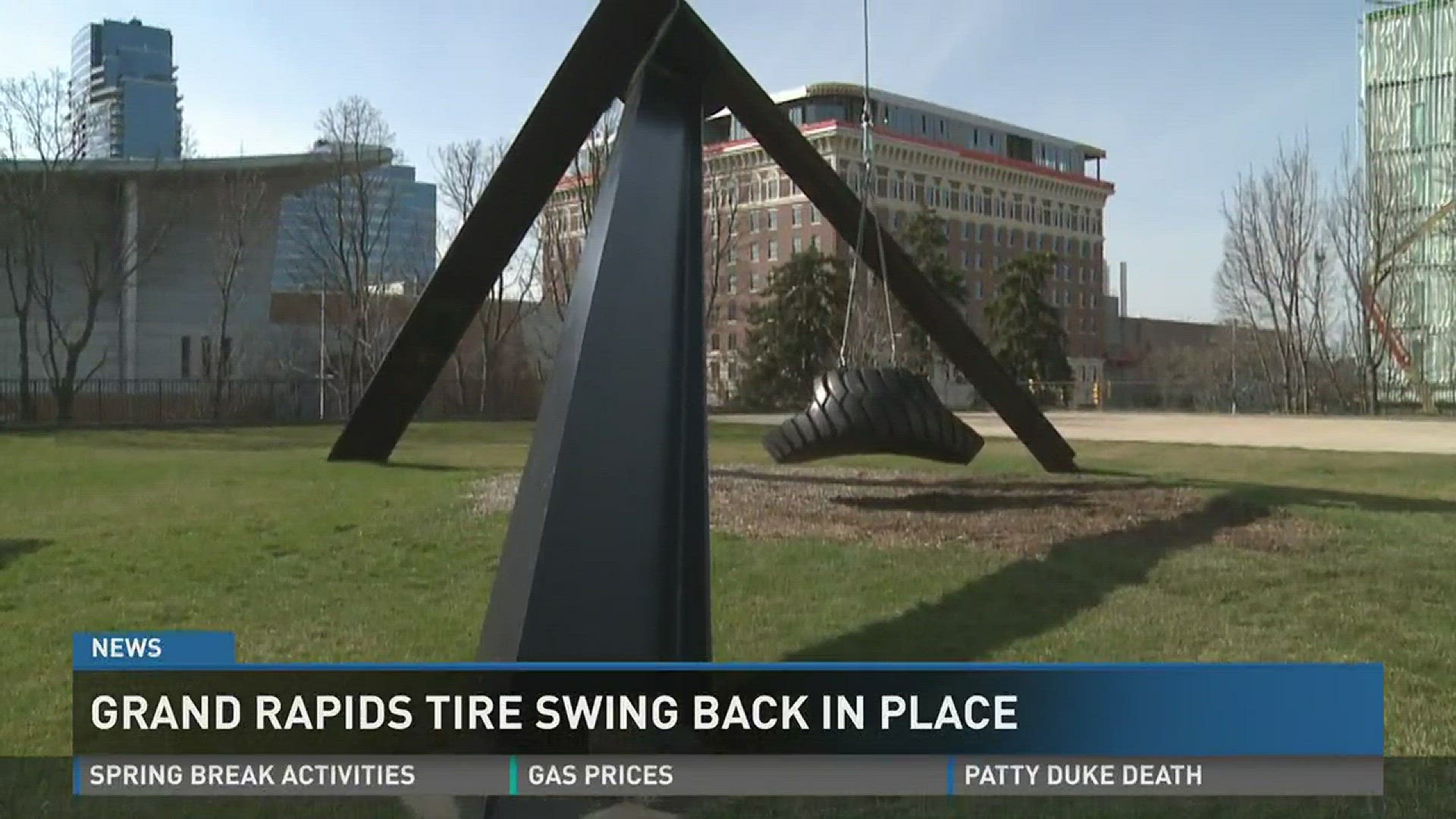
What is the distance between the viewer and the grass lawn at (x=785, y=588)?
5.72 m

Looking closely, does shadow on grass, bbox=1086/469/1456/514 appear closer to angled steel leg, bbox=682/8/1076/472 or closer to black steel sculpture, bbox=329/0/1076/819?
angled steel leg, bbox=682/8/1076/472

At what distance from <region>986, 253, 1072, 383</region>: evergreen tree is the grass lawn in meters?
36.1

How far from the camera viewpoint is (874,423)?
8.62 m

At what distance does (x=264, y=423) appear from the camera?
2189 centimetres

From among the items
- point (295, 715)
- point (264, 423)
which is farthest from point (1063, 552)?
point (264, 423)

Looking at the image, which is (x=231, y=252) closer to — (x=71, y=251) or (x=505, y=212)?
(x=71, y=251)

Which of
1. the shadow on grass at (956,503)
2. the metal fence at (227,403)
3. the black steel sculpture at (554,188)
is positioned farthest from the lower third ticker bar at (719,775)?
the metal fence at (227,403)

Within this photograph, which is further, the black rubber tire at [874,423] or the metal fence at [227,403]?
the metal fence at [227,403]

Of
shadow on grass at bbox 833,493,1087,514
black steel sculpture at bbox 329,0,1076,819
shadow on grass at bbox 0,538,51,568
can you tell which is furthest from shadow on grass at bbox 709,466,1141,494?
shadow on grass at bbox 0,538,51,568

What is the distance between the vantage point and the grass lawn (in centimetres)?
572

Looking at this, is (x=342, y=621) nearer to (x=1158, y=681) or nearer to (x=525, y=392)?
(x=1158, y=681)

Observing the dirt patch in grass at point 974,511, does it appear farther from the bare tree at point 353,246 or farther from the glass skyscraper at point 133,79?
the bare tree at point 353,246

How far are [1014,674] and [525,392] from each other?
29.3m

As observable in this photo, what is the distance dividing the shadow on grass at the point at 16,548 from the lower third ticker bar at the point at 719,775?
473 cm
